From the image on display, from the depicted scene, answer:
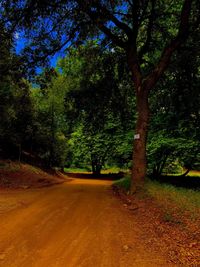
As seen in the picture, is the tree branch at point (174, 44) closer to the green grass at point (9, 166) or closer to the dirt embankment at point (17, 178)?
the dirt embankment at point (17, 178)

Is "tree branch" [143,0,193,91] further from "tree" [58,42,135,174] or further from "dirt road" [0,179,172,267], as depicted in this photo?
"dirt road" [0,179,172,267]

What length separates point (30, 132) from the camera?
23281 mm

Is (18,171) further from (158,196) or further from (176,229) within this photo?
(176,229)

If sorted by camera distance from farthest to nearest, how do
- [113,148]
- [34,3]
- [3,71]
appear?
[113,148] < [3,71] < [34,3]

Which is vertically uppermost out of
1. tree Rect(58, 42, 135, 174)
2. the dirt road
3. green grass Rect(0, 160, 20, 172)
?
tree Rect(58, 42, 135, 174)

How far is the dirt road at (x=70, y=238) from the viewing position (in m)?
4.42

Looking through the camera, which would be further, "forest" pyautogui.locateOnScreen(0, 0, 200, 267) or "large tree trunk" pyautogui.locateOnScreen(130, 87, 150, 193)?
"large tree trunk" pyautogui.locateOnScreen(130, 87, 150, 193)

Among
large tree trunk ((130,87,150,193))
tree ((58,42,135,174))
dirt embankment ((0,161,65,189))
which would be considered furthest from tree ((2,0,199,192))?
dirt embankment ((0,161,65,189))

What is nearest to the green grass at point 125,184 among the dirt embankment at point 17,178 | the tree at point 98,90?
the tree at point 98,90

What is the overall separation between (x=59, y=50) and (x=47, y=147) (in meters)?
14.1

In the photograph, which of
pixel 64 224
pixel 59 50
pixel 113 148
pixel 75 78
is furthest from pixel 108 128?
pixel 64 224

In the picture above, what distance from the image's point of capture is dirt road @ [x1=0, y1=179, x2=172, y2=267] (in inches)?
174

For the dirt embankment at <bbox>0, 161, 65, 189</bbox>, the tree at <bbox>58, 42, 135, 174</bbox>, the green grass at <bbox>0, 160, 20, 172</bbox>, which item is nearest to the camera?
the dirt embankment at <bbox>0, 161, 65, 189</bbox>

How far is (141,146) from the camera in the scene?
1187cm
